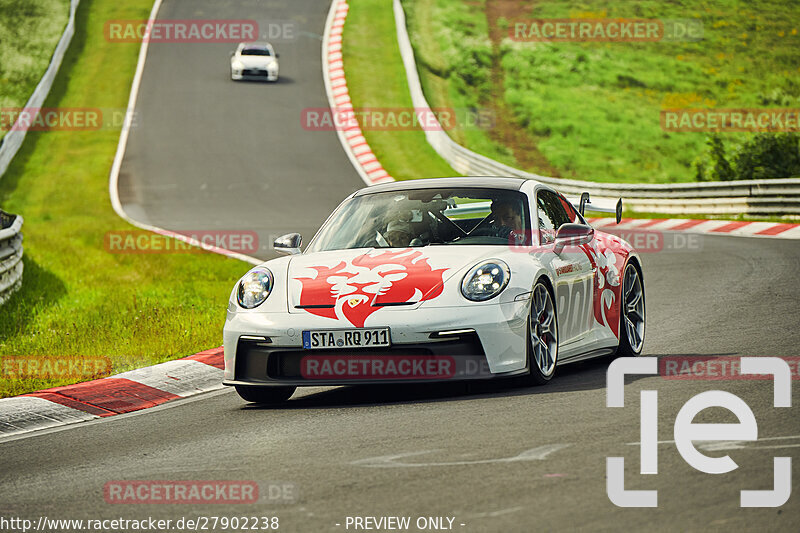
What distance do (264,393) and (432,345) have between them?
1.32 metres

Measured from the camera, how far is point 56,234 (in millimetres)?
21016

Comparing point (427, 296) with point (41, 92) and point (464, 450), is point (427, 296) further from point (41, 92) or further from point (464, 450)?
point (41, 92)

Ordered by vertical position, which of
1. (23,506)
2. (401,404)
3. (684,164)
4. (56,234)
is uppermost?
(23,506)

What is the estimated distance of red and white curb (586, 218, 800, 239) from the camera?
20125mm

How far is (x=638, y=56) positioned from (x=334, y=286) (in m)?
43.4

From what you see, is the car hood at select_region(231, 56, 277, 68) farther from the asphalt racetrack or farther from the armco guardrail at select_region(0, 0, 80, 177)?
the asphalt racetrack

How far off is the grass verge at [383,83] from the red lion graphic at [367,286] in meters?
22.1

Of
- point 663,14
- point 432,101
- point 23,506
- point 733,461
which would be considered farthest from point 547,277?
point 663,14

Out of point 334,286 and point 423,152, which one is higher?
point 334,286

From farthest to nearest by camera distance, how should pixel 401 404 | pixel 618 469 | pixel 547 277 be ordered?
pixel 547 277 < pixel 401 404 < pixel 618 469

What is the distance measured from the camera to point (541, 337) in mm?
7551

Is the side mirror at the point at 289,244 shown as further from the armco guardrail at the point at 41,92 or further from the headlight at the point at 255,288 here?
the armco guardrail at the point at 41,92

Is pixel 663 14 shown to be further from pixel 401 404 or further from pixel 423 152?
pixel 401 404

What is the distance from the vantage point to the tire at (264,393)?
7.60 meters
